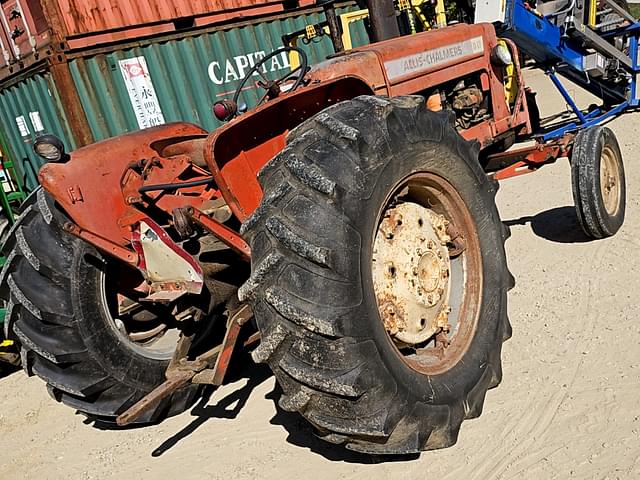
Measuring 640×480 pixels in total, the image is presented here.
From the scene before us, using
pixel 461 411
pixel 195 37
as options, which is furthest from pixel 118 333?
pixel 195 37

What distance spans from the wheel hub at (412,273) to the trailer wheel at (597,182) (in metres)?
1.90

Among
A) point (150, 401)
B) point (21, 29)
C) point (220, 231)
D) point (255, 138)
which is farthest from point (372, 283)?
point (21, 29)

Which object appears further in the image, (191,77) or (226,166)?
(191,77)

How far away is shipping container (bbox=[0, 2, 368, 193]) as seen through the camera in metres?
7.71

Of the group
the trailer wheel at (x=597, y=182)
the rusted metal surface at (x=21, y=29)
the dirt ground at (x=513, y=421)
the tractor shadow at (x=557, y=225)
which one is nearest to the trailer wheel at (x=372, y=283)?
the dirt ground at (x=513, y=421)

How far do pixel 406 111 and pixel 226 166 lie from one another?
2.67 feet

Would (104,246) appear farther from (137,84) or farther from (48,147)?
(137,84)

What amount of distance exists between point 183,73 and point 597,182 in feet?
18.2

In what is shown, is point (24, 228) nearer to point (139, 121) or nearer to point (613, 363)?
point (613, 363)

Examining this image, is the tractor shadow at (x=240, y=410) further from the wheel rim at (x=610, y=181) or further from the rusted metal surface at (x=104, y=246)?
the wheel rim at (x=610, y=181)

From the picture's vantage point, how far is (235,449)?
3.40 metres

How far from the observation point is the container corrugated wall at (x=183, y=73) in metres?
7.78

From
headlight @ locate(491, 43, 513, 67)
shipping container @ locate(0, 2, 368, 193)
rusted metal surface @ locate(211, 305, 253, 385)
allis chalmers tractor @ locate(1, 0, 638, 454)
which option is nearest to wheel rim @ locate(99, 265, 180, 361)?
allis chalmers tractor @ locate(1, 0, 638, 454)

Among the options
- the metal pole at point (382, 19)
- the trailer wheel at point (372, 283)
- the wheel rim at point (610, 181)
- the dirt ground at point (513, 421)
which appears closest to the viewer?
the trailer wheel at point (372, 283)
